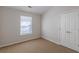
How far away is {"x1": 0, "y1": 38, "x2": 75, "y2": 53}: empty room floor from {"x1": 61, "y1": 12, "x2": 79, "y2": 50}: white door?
0.63 ft

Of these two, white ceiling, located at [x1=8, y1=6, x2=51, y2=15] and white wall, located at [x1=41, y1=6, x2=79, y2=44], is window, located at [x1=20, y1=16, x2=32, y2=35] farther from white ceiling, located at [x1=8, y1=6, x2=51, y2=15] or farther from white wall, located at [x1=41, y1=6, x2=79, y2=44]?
white wall, located at [x1=41, y1=6, x2=79, y2=44]

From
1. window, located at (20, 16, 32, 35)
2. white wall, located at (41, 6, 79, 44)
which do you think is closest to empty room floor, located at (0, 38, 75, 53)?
white wall, located at (41, 6, 79, 44)

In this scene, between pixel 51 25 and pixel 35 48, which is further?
pixel 51 25

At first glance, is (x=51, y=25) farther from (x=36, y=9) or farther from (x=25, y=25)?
(x=25, y=25)

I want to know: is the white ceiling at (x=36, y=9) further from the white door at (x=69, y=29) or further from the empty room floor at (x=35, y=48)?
the empty room floor at (x=35, y=48)

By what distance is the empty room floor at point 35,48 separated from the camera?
70.3 inches

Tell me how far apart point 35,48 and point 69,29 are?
3.17 ft

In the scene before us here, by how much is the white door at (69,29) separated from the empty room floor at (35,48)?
193 millimetres

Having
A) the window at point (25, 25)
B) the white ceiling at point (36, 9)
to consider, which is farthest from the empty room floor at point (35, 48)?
the white ceiling at point (36, 9)

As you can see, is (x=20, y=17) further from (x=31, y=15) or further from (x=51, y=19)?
(x=51, y=19)

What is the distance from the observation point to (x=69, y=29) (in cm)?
195

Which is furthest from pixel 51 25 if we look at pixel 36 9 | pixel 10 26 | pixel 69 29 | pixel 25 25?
pixel 10 26
